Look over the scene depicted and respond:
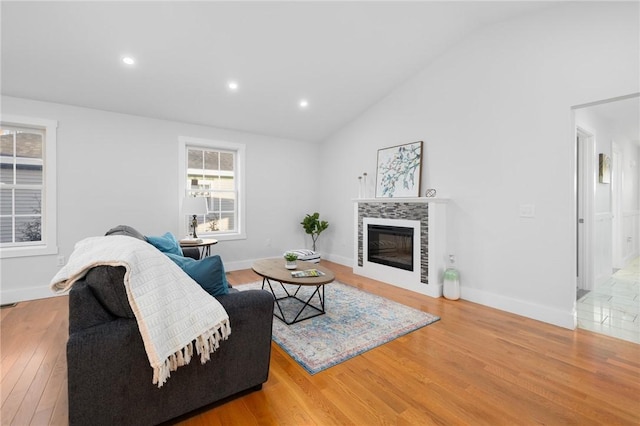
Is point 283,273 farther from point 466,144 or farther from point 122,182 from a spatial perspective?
point 122,182

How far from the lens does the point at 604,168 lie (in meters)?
4.32

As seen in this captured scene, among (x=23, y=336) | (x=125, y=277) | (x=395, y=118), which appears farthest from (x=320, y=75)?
(x=23, y=336)

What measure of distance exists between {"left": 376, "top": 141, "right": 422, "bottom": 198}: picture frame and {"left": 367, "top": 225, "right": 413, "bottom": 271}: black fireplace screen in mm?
543

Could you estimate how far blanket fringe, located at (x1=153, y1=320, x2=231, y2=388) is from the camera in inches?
52.7

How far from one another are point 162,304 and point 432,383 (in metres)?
1.75

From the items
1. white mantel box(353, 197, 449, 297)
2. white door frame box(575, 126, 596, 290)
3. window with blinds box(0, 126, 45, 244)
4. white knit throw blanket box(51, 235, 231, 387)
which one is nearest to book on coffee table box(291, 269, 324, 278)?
white knit throw blanket box(51, 235, 231, 387)

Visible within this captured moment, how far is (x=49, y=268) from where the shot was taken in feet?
12.1

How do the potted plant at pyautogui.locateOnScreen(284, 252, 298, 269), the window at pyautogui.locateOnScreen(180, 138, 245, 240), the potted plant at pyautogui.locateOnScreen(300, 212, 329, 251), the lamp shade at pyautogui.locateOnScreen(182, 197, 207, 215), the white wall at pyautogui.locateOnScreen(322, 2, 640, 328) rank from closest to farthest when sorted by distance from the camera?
the white wall at pyautogui.locateOnScreen(322, 2, 640, 328), the potted plant at pyautogui.locateOnScreen(284, 252, 298, 269), the lamp shade at pyautogui.locateOnScreen(182, 197, 207, 215), the window at pyautogui.locateOnScreen(180, 138, 245, 240), the potted plant at pyautogui.locateOnScreen(300, 212, 329, 251)

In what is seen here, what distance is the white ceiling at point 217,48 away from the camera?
110 inches

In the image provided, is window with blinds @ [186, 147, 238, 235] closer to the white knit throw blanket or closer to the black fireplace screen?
the black fireplace screen

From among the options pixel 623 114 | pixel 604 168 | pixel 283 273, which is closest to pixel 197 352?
pixel 283 273

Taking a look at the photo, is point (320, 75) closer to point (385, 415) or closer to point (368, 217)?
point (368, 217)

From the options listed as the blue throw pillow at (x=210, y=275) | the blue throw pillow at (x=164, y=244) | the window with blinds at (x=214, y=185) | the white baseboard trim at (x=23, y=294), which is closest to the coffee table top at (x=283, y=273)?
the blue throw pillow at (x=164, y=244)

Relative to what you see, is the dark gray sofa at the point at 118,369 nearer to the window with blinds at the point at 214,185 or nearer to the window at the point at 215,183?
the window at the point at 215,183
